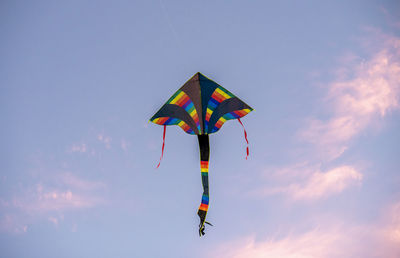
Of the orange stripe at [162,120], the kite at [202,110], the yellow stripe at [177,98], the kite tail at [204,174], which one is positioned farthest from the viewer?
the orange stripe at [162,120]

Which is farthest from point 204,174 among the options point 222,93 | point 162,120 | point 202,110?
point 222,93

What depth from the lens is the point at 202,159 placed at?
36.1ft

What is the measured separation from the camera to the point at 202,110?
11625 millimetres

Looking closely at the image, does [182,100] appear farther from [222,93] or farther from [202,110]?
[222,93]

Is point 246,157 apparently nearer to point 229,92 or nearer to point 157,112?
point 229,92

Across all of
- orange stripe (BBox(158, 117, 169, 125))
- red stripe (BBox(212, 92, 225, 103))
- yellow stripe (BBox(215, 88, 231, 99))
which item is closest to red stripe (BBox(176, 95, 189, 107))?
orange stripe (BBox(158, 117, 169, 125))

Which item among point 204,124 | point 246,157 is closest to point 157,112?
point 204,124

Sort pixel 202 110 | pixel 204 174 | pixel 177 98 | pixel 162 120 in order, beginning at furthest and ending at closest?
pixel 162 120 → pixel 177 98 → pixel 202 110 → pixel 204 174

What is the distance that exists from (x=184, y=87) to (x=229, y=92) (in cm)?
187

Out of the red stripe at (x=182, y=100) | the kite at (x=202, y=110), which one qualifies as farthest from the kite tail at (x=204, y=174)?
the red stripe at (x=182, y=100)

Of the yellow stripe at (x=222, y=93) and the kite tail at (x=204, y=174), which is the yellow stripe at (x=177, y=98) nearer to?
the yellow stripe at (x=222, y=93)

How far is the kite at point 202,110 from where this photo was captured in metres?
11.3

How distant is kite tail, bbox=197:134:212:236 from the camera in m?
10.3

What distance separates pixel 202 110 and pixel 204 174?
2.51 metres
